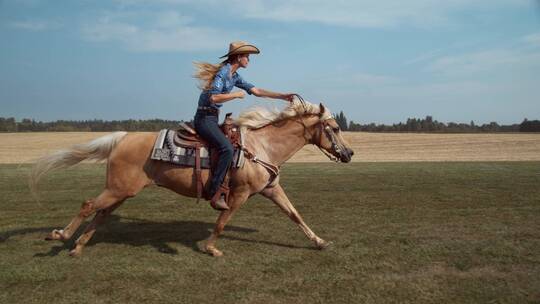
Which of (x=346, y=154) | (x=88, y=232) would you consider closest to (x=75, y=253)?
(x=88, y=232)

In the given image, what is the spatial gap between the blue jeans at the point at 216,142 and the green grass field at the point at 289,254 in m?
1.11

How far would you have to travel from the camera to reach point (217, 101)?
226 inches

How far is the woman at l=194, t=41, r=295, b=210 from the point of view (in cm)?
588

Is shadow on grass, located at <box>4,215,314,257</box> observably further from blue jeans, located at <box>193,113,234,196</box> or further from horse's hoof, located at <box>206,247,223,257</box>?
blue jeans, located at <box>193,113,234,196</box>

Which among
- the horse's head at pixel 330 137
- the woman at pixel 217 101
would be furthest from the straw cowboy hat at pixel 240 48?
the horse's head at pixel 330 137

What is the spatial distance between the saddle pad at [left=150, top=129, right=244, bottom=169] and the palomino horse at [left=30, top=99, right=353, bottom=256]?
0.32 feet

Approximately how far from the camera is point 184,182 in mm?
6082

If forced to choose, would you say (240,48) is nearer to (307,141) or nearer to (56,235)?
(307,141)

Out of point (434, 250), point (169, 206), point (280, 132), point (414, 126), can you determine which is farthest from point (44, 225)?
point (414, 126)

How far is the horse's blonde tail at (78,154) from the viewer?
6.28 metres

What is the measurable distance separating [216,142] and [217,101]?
57 centimetres

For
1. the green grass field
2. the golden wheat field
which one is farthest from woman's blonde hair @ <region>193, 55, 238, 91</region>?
the golden wheat field

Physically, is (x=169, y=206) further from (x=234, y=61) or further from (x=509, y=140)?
(x=509, y=140)

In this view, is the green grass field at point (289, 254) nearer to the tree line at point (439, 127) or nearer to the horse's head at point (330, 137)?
the horse's head at point (330, 137)
